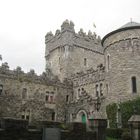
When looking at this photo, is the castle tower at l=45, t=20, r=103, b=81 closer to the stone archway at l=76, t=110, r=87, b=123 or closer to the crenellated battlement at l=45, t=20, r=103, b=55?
the crenellated battlement at l=45, t=20, r=103, b=55

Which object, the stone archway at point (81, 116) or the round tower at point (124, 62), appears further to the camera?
the stone archway at point (81, 116)

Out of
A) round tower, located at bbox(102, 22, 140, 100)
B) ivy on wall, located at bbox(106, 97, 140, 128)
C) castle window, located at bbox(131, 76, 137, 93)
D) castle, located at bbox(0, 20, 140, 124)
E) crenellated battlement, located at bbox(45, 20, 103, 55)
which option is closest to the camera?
ivy on wall, located at bbox(106, 97, 140, 128)

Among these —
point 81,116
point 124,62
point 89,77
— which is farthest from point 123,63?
point 81,116

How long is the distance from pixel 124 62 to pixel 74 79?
13.2m

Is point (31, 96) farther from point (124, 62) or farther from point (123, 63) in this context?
point (124, 62)

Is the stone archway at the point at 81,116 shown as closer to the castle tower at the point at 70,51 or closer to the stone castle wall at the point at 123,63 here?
the stone castle wall at the point at 123,63

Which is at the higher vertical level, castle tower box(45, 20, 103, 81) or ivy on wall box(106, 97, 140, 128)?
castle tower box(45, 20, 103, 81)

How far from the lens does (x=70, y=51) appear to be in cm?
4134

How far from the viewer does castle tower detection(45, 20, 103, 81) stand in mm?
41094

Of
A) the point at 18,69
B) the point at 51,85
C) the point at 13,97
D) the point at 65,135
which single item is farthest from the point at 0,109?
the point at 65,135

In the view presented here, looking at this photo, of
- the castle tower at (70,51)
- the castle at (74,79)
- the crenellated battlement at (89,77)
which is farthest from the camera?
the castle tower at (70,51)

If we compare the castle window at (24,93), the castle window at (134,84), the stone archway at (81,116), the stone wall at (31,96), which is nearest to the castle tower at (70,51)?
the stone wall at (31,96)

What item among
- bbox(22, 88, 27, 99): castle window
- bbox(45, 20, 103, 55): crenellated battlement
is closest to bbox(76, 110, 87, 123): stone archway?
bbox(22, 88, 27, 99): castle window

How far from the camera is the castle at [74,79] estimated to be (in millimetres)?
25234
